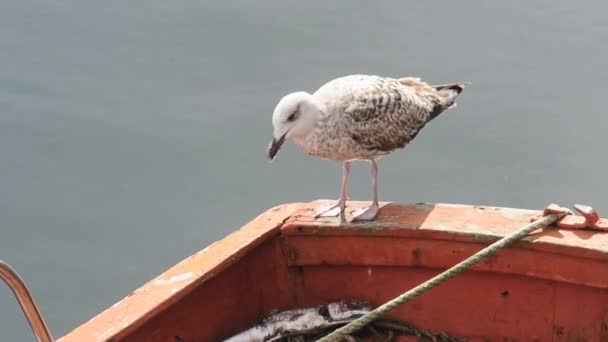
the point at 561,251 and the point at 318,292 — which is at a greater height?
the point at 561,251

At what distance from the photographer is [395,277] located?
353 cm

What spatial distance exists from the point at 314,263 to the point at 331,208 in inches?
9.5

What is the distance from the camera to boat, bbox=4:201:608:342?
3162 mm

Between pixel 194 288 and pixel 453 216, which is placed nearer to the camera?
pixel 194 288

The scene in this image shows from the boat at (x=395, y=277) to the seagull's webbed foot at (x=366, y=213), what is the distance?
0.13ft

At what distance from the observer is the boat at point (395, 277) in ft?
10.4

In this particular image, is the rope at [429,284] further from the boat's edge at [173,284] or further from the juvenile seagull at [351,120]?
the juvenile seagull at [351,120]

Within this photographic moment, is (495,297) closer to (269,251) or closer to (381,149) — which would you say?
(269,251)

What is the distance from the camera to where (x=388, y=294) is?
3.56 metres

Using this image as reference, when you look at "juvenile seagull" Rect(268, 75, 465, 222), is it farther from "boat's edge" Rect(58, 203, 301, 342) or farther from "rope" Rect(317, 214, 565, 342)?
"rope" Rect(317, 214, 565, 342)

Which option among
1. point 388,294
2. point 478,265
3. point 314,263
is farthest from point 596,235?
point 314,263

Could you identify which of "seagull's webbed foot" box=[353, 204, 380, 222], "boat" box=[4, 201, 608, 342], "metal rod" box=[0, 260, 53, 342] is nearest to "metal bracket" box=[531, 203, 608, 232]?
"boat" box=[4, 201, 608, 342]

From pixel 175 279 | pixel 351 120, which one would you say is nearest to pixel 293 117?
pixel 351 120

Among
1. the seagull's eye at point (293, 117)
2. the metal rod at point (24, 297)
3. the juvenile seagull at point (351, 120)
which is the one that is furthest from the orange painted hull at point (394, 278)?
the metal rod at point (24, 297)
